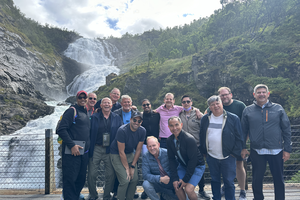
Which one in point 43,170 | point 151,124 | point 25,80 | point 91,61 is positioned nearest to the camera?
point 151,124

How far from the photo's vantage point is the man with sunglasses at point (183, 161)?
3143 mm

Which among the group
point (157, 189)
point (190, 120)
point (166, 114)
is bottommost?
point (157, 189)

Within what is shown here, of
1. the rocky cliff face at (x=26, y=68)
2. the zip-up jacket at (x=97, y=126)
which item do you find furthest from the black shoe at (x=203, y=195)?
the rocky cliff face at (x=26, y=68)

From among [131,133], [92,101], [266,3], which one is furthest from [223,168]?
[266,3]

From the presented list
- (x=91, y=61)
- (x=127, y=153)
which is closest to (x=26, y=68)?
(x=91, y=61)

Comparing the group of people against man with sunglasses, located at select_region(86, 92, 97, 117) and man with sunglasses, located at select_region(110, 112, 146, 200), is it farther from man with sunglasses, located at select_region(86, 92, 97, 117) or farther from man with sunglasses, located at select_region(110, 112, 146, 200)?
man with sunglasses, located at select_region(86, 92, 97, 117)

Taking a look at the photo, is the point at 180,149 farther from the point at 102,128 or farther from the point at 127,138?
the point at 102,128

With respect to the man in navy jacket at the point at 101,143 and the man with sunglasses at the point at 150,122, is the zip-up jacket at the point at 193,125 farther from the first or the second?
the man in navy jacket at the point at 101,143

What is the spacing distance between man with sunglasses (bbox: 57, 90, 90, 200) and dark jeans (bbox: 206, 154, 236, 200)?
2.67 metres

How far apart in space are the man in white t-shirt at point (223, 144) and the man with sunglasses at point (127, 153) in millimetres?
1475

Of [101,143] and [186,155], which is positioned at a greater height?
[101,143]

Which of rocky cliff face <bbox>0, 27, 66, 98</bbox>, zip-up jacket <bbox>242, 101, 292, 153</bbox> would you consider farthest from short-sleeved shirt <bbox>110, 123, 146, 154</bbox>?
rocky cliff face <bbox>0, 27, 66, 98</bbox>

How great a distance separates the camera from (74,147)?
11.0 feet

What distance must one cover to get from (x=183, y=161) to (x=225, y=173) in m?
0.83
